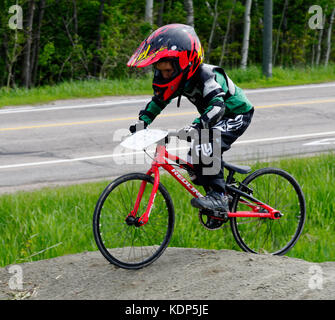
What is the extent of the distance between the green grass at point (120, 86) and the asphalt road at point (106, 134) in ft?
1.91

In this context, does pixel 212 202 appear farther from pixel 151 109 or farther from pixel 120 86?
pixel 120 86

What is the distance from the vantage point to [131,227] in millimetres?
4680

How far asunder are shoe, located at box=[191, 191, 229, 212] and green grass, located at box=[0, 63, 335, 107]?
34.3ft

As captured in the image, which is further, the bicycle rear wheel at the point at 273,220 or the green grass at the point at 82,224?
the green grass at the point at 82,224

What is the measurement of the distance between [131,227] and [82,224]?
120 centimetres

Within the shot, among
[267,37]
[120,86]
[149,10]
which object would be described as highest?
[149,10]

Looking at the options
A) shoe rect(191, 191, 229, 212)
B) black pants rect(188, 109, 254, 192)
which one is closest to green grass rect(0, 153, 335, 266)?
shoe rect(191, 191, 229, 212)

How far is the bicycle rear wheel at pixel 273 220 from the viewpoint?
4.96 meters

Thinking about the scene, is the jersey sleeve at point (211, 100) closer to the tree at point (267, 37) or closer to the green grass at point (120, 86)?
the green grass at point (120, 86)

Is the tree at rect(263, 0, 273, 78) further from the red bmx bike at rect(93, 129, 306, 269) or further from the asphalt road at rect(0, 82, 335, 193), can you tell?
the red bmx bike at rect(93, 129, 306, 269)

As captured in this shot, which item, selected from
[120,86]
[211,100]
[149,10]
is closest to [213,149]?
[211,100]

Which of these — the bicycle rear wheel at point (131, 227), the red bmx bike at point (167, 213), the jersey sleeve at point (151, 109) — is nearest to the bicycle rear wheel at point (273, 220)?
the red bmx bike at point (167, 213)

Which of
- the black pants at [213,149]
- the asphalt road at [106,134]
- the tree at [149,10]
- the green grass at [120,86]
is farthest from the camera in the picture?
the tree at [149,10]
